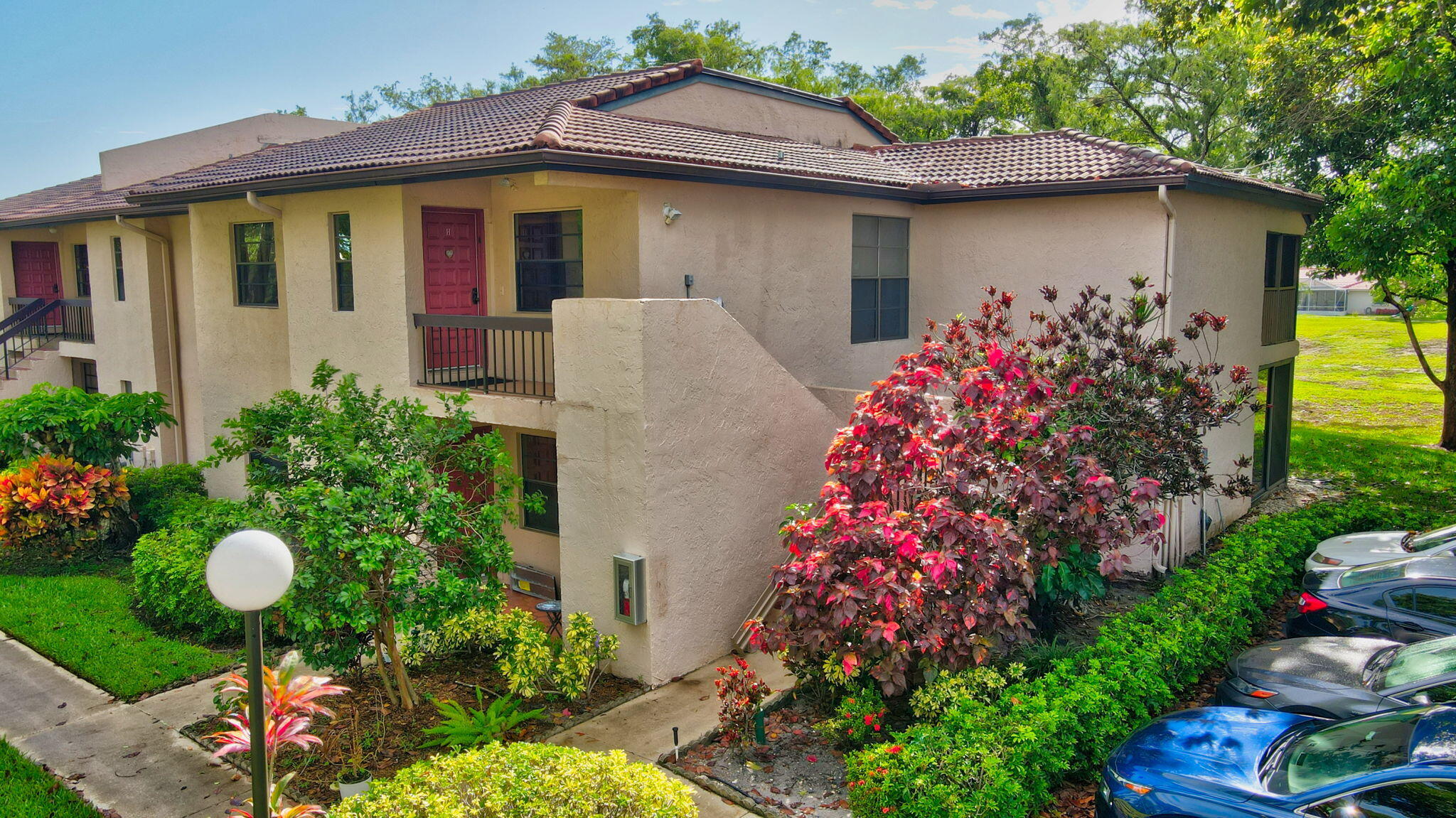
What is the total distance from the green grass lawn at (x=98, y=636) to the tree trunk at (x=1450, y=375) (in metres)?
21.8

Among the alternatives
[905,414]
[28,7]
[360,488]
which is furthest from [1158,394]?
[28,7]

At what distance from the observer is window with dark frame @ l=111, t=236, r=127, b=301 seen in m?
19.2

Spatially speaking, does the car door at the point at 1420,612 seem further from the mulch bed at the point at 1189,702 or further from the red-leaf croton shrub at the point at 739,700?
the red-leaf croton shrub at the point at 739,700

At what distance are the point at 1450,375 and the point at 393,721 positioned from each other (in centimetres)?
2158

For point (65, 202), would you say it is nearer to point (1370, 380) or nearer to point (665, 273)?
point (665, 273)

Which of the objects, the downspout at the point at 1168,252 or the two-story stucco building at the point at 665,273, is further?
the downspout at the point at 1168,252

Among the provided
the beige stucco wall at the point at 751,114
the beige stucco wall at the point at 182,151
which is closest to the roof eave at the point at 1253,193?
the beige stucco wall at the point at 751,114

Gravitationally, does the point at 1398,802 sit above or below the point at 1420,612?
above

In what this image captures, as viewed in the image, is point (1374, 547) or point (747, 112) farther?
point (747, 112)

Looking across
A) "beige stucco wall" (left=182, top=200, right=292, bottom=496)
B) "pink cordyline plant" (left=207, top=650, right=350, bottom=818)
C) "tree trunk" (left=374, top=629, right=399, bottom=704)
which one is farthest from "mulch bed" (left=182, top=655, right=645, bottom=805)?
"beige stucco wall" (left=182, top=200, right=292, bottom=496)

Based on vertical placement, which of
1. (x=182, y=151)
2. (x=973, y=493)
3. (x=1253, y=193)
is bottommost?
(x=973, y=493)

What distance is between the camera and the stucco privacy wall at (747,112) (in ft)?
46.6

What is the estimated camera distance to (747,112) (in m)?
15.7

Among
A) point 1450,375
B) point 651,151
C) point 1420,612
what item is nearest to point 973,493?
point 1420,612
